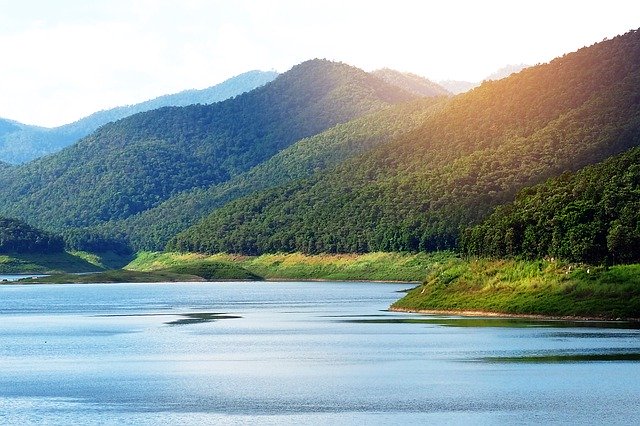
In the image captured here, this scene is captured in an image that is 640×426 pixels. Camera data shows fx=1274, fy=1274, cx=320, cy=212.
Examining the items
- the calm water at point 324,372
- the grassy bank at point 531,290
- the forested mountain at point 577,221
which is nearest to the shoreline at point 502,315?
the grassy bank at point 531,290

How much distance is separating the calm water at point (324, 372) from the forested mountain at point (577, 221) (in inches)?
471

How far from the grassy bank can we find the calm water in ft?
13.7

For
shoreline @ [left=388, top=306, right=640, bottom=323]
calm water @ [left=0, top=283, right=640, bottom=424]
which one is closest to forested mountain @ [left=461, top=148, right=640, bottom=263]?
shoreline @ [left=388, top=306, right=640, bottom=323]

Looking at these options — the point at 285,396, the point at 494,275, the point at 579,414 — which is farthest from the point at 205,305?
the point at 579,414

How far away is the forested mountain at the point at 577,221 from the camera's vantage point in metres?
118

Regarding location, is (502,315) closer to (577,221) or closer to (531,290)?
(531,290)

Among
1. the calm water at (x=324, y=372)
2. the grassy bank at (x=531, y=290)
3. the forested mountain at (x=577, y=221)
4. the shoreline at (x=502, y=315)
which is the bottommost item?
the calm water at (x=324, y=372)

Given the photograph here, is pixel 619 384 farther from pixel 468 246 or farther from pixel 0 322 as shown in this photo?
pixel 0 322

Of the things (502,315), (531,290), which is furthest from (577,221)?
(502,315)

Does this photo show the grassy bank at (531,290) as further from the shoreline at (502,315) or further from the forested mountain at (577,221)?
the forested mountain at (577,221)

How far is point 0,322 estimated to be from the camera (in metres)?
142

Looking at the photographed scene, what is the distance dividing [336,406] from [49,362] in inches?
1289

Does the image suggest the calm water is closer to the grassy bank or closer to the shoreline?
the shoreline

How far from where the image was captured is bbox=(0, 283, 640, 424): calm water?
59781mm
